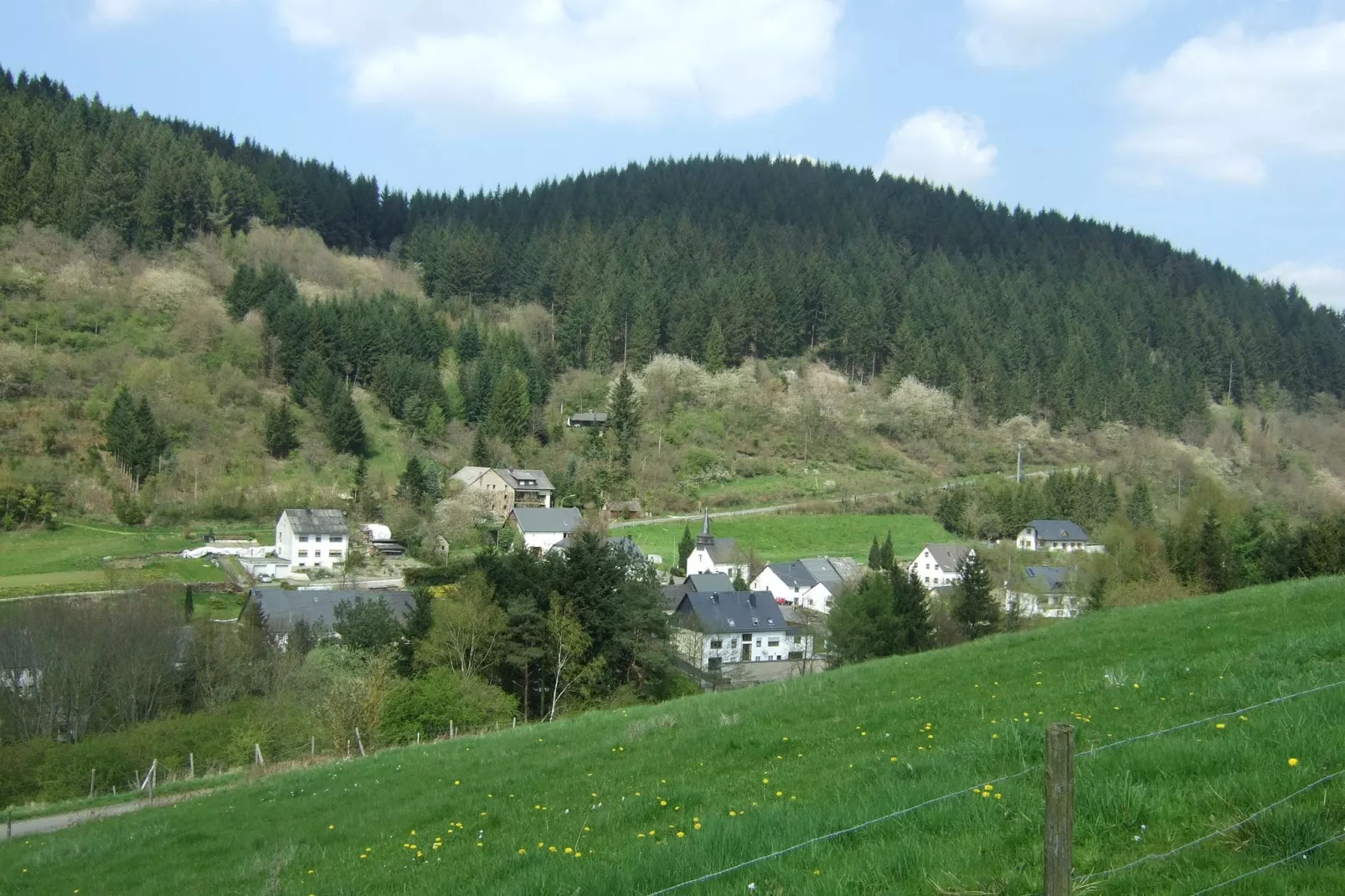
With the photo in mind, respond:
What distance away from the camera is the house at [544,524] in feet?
246

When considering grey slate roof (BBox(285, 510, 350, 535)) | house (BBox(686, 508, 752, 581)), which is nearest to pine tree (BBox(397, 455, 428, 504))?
grey slate roof (BBox(285, 510, 350, 535))

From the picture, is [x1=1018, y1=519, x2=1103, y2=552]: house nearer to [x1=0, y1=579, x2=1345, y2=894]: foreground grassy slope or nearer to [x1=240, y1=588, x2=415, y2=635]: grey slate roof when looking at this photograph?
[x1=240, y1=588, x2=415, y2=635]: grey slate roof

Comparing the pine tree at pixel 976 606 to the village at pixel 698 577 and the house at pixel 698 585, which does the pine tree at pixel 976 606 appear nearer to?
the village at pixel 698 577

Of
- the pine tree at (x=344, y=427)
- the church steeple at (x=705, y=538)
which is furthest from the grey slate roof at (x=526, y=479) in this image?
the church steeple at (x=705, y=538)

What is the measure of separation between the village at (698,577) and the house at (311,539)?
0.07 m

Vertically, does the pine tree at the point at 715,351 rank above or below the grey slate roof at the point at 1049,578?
above

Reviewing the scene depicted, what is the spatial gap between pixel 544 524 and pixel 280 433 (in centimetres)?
2183

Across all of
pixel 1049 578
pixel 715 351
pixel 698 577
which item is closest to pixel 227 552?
pixel 698 577

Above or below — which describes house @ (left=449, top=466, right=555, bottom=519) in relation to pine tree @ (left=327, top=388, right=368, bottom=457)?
below

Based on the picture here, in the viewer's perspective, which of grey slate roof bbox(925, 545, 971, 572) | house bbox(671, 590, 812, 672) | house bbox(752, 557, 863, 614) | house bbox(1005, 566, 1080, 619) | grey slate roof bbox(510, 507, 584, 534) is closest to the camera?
house bbox(671, 590, 812, 672)

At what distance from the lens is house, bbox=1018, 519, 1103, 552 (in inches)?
3142

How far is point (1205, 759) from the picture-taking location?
6.66 m

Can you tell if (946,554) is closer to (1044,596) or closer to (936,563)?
(936,563)

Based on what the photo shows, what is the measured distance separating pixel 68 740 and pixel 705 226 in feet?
418
